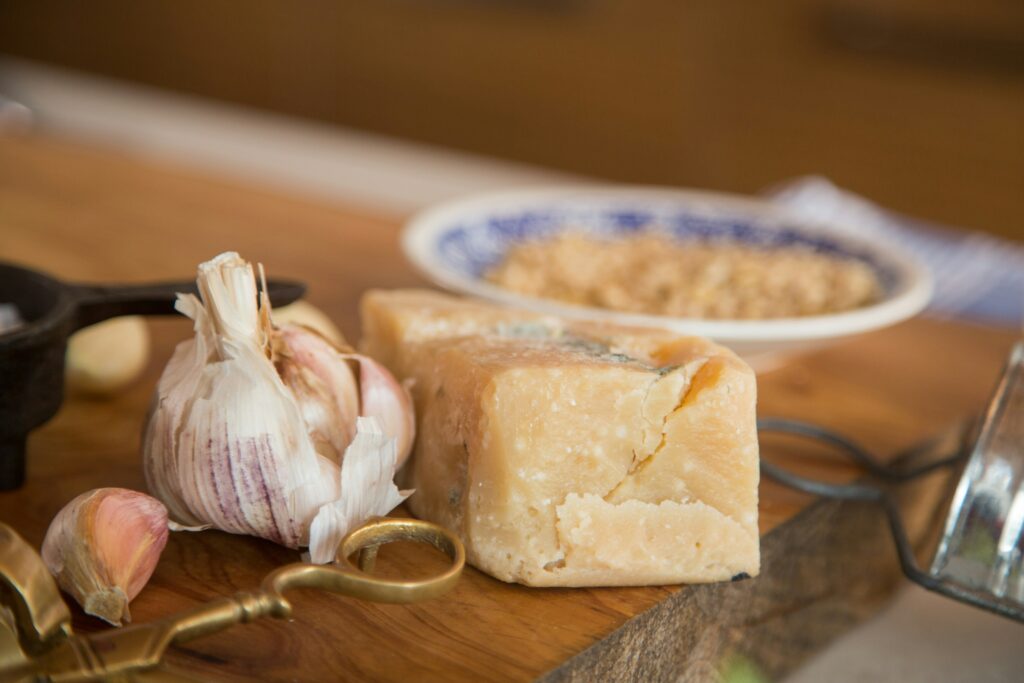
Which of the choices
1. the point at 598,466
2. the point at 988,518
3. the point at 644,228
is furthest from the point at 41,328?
the point at 644,228

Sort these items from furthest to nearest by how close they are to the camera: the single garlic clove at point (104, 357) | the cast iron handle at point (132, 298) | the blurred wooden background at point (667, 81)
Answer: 1. the blurred wooden background at point (667, 81)
2. the single garlic clove at point (104, 357)
3. the cast iron handle at point (132, 298)

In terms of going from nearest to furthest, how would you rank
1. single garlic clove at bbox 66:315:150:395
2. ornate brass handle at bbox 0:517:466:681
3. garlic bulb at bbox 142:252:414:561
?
ornate brass handle at bbox 0:517:466:681 → garlic bulb at bbox 142:252:414:561 → single garlic clove at bbox 66:315:150:395

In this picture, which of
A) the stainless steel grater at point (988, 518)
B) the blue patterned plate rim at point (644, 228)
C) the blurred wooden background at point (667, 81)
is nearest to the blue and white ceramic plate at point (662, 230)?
the blue patterned plate rim at point (644, 228)

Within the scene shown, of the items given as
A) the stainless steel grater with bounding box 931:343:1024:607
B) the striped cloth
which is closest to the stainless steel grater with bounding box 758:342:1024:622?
the stainless steel grater with bounding box 931:343:1024:607

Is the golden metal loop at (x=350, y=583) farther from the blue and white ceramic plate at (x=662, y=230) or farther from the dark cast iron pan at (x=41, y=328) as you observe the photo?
the blue and white ceramic plate at (x=662, y=230)

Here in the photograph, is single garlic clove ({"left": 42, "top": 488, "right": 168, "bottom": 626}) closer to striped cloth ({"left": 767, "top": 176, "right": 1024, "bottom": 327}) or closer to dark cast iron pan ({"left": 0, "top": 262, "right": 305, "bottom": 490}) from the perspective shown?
dark cast iron pan ({"left": 0, "top": 262, "right": 305, "bottom": 490})

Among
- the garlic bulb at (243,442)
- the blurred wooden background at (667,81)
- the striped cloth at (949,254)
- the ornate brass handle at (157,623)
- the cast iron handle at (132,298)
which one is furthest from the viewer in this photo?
the blurred wooden background at (667,81)

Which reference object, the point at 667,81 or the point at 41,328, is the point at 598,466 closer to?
the point at 41,328
